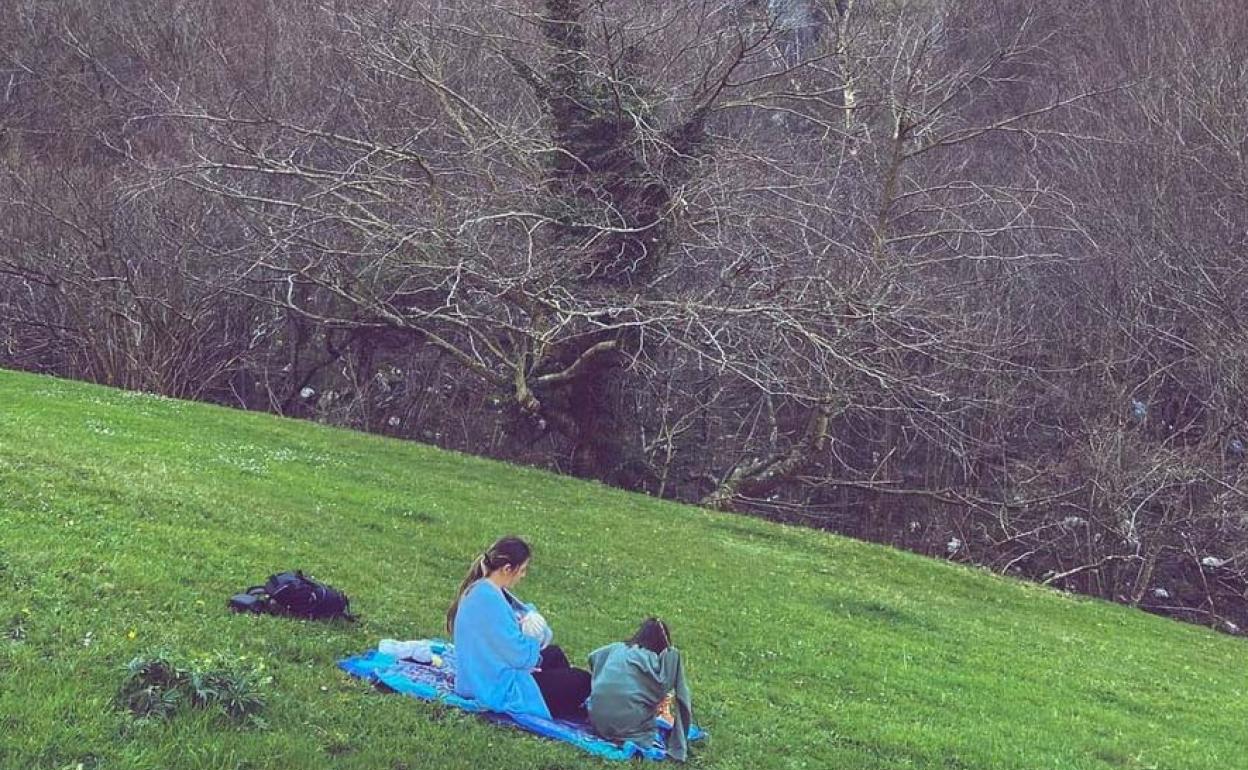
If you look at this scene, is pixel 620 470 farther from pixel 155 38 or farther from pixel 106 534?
pixel 155 38

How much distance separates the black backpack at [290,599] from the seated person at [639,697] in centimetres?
233

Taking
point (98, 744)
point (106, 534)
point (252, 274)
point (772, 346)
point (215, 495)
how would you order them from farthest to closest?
point (252, 274) → point (772, 346) → point (215, 495) → point (106, 534) → point (98, 744)

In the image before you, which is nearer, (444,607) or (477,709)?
(477,709)

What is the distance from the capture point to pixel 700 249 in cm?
2064

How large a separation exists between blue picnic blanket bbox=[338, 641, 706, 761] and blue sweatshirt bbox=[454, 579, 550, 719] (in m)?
0.07

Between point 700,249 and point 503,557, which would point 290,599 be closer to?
point 503,557

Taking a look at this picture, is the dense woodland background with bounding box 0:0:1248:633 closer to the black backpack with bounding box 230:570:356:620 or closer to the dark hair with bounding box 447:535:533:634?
the black backpack with bounding box 230:570:356:620

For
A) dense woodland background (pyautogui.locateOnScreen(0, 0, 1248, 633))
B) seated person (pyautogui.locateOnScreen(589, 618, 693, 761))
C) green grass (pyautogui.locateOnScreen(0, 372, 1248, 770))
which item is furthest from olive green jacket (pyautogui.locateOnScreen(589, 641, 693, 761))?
dense woodland background (pyautogui.locateOnScreen(0, 0, 1248, 633))

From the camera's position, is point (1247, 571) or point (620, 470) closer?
point (1247, 571)

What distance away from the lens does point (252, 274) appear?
22984mm

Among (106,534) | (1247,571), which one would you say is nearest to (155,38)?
(106,534)

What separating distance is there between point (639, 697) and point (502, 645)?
38.3 inches

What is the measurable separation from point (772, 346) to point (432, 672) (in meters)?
12.1

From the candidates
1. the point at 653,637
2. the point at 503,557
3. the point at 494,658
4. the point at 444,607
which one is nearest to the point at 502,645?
the point at 494,658
